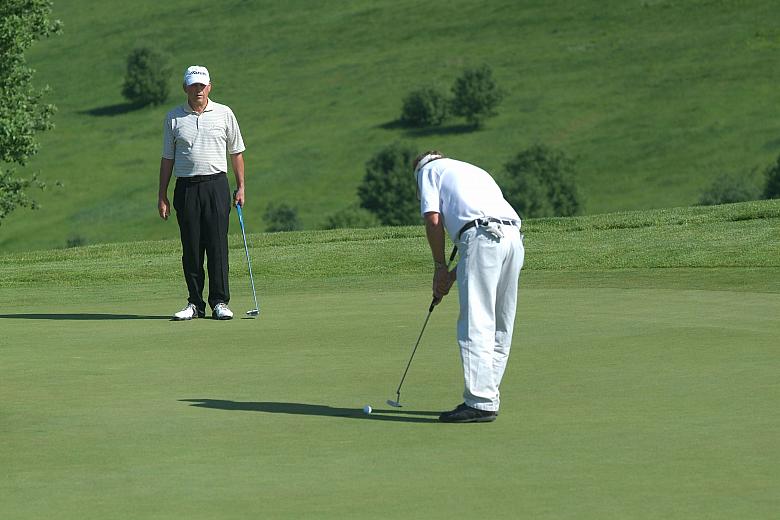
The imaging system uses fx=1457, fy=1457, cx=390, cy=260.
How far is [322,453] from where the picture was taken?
784cm

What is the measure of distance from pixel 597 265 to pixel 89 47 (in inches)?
4963

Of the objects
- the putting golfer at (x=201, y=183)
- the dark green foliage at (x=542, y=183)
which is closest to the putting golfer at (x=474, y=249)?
the putting golfer at (x=201, y=183)

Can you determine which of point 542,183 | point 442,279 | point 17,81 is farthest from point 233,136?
point 542,183

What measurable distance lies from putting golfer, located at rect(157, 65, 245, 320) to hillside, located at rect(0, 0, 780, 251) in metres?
83.1

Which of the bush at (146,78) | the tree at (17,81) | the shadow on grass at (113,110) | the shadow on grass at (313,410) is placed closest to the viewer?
the shadow on grass at (313,410)

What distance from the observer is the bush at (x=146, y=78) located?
12755 centimetres

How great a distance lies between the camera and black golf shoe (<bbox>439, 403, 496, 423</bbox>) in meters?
8.77

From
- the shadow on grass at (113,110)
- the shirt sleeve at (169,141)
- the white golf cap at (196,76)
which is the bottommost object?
the shirt sleeve at (169,141)

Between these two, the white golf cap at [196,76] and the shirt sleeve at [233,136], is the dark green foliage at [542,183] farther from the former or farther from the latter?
the white golf cap at [196,76]

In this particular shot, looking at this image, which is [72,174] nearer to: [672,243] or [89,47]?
[89,47]

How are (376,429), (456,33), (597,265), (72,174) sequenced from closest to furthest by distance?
(376,429) < (597,265) < (72,174) < (456,33)

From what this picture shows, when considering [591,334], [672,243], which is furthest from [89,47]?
[591,334]

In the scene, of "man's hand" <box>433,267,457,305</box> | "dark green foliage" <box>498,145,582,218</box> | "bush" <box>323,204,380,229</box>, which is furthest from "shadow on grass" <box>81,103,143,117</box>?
"man's hand" <box>433,267,457,305</box>

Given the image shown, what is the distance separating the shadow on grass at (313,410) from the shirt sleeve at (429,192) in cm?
128
